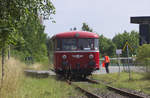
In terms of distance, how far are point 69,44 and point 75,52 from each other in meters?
0.66

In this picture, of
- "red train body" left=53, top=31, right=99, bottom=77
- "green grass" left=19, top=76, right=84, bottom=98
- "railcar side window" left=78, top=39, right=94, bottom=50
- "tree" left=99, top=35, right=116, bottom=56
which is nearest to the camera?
"green grass" left=19, top=76, right=84, bottom=98

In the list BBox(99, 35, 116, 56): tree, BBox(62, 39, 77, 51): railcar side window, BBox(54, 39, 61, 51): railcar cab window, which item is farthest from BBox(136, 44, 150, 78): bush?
BBox(99, 35, 116, 56): tree

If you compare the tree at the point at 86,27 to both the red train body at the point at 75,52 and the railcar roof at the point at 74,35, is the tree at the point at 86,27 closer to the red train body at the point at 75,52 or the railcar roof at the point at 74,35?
the railcar roof at the point at 74,35

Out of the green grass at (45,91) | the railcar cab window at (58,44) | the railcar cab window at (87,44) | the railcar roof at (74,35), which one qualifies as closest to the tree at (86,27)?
the railcar roof at (74,35)

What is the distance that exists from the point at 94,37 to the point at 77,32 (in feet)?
3.35

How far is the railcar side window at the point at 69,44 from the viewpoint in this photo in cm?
1691

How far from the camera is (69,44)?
56.2ft

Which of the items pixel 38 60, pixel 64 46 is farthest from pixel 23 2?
pixel 38 60

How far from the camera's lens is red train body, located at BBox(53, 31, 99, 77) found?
1677cm

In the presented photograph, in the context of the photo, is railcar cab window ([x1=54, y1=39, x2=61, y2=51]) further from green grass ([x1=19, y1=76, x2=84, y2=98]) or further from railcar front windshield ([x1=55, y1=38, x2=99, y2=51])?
green grass ([x1=19, y1=76, x2=84, y2=98])

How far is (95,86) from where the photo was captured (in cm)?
1379

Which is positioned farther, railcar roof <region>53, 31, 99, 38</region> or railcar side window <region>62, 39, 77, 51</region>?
railcar roof <region>53, 31, 99, 38</region>

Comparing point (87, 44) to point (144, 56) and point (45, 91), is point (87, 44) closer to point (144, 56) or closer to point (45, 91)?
point (144, 56)

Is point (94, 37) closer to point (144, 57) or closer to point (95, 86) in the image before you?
point (144, 57)
